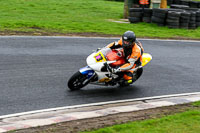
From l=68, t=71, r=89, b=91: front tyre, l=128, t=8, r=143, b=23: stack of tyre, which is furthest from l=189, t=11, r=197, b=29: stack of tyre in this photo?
l=68, t=71, r=89, b=91: front tyre

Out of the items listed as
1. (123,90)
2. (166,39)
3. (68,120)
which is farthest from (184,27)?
(68,120)

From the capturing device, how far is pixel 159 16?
2009 centimetres

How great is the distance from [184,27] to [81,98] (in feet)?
43.9

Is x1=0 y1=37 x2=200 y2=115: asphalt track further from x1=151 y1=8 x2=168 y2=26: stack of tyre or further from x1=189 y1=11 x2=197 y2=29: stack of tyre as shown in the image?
x1=189 y1=11 x2=197 y2=29: stack of tyre

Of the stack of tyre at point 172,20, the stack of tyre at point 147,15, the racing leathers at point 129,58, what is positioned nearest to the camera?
the racing leathers at point 129,58

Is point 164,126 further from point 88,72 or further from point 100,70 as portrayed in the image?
point 88,72

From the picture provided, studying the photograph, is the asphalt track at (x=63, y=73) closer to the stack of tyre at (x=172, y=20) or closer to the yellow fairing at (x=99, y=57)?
the yellow fairing at (x=99, y=57)

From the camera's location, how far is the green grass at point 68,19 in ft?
55.7

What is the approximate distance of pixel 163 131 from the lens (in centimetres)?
596

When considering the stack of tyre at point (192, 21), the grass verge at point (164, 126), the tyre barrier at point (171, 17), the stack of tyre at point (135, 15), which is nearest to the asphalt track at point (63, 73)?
the grass verge at point (164, 126)

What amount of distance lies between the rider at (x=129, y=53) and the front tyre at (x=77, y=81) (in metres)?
0.79

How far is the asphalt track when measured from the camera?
26.1 ft

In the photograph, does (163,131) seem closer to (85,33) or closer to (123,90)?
(123,90)

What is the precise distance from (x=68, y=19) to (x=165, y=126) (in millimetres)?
15484
